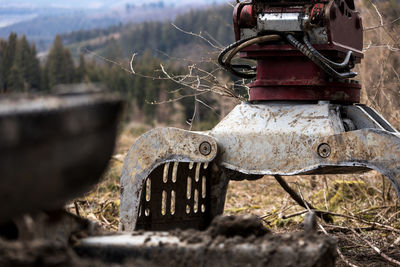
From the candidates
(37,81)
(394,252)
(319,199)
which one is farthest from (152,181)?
(37,81)

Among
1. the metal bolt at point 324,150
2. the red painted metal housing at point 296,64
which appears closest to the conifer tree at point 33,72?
the red painted metal housing at point 296,64

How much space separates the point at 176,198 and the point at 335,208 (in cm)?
247

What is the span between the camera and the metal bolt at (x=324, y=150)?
133 inches

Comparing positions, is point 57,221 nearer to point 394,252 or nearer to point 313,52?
point 313,52

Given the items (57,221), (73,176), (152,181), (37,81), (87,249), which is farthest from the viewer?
(37,81)

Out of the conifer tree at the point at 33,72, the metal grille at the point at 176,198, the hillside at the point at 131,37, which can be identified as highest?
the metal grille at the point at 176,198

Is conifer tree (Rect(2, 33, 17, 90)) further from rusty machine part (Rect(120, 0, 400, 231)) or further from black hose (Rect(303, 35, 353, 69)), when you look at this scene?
black hose (Rect(303, 35, 353, 69))

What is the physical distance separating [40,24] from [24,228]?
82.6m

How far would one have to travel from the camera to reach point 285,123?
141 inches

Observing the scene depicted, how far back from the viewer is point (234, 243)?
88.9 inches

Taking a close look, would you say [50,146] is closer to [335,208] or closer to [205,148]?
[205,148]

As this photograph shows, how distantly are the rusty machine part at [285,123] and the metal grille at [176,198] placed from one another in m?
0.01

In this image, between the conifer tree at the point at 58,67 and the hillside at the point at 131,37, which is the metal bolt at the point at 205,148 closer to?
the conifer tree at the point at 58,67

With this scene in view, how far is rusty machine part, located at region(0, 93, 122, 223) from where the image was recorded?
5.48 ft
